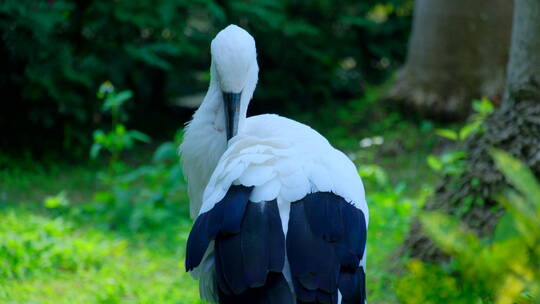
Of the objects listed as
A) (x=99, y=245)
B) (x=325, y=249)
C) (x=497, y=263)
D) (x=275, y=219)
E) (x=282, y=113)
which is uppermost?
(x=497, y=263)

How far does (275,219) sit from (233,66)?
3.01ft

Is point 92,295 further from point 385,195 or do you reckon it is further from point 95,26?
point 95,26

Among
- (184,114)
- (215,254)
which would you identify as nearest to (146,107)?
(184,114)

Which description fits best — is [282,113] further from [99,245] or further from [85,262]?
[85,262]

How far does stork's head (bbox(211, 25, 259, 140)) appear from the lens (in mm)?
3387

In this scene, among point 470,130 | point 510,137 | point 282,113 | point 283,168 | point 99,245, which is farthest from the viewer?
point 282,113

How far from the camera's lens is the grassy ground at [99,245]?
13.8 feet

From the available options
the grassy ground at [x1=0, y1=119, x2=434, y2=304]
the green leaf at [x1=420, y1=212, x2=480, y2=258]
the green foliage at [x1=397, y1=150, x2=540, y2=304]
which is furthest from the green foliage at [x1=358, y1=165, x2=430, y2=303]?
the green leaf at [x1=420, y1=212, x2=480, y2=258]

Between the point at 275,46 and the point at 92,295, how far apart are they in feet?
15.7

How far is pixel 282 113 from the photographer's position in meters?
8.66

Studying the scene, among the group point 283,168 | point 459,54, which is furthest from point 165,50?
point 283,168

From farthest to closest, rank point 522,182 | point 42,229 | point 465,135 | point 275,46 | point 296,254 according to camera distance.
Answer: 1. point 275,46
2. point 42,229
3. point 465,135
4. point 296,254
5. point 522,182

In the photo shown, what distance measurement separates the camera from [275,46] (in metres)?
8.45

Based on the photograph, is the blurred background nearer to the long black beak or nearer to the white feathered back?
the white feathered back
